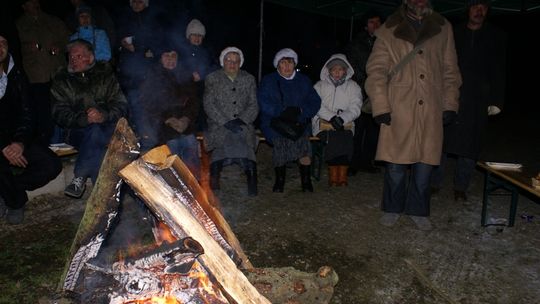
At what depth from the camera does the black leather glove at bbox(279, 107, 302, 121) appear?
6043 millimetres

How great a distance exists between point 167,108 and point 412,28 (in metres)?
3.34

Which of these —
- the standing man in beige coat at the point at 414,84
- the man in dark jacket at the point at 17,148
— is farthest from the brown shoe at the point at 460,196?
the man in dark jacket at the point at 17,148

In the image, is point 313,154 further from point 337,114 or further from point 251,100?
point 251,100

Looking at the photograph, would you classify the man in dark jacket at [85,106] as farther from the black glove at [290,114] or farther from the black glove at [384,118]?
the black glove at [384,118]

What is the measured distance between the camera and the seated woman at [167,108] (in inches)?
229

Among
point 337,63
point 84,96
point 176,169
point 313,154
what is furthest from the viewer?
point 313,154

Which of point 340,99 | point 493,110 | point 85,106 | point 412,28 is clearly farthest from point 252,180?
point 493,110

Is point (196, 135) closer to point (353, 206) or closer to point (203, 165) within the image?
point (203, 165)

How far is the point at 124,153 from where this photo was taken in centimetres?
243

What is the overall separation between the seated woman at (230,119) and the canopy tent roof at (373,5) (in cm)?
352

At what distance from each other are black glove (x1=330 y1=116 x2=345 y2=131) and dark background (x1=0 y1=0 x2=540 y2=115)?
2.81 meters

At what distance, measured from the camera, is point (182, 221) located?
2.46 m

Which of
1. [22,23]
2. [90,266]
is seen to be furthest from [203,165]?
[90,266]

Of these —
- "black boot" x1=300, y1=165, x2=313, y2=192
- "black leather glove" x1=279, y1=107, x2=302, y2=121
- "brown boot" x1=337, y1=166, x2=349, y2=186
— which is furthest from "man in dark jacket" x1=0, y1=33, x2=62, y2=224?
"brown boot" x1=337, y1=166, x2=349, y2=186
